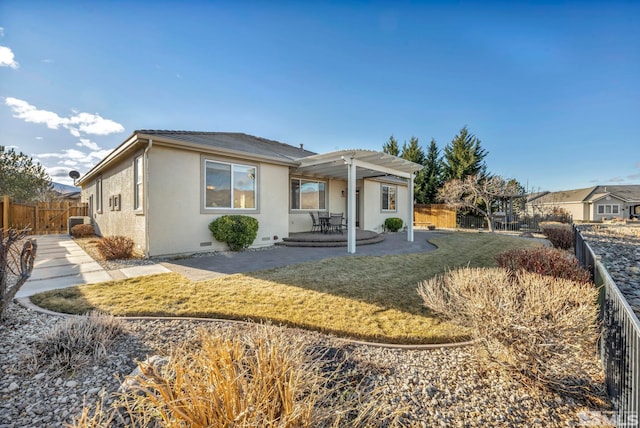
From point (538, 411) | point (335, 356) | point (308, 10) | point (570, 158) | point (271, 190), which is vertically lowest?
point (538, 411)

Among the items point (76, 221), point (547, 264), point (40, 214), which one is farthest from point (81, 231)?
point (547, 264)

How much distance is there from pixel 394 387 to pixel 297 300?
2.25 meters

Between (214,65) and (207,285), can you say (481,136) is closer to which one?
(214,65)

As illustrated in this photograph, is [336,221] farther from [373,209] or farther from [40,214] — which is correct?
[40,214]

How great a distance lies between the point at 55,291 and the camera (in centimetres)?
454

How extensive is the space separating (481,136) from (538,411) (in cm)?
2535

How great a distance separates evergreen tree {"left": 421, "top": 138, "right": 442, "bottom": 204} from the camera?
2425cm

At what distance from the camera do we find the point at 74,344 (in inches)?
97.9

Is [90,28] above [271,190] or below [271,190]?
above

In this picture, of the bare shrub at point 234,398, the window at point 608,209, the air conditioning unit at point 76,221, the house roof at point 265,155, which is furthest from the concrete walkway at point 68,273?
the window at point 608,209

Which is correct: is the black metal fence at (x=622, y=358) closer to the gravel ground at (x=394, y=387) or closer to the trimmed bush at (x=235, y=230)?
the gravel ground at (x=394, y=387)

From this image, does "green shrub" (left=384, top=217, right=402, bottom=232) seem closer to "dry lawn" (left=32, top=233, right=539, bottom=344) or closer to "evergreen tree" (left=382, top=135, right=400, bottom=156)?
"dry lawn" (left=32, top=233, right=539, bottom=344)

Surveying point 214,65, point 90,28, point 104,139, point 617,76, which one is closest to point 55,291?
point 90,28

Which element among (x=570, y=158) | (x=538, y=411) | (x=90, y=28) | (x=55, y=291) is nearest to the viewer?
(x=538, y=411)
